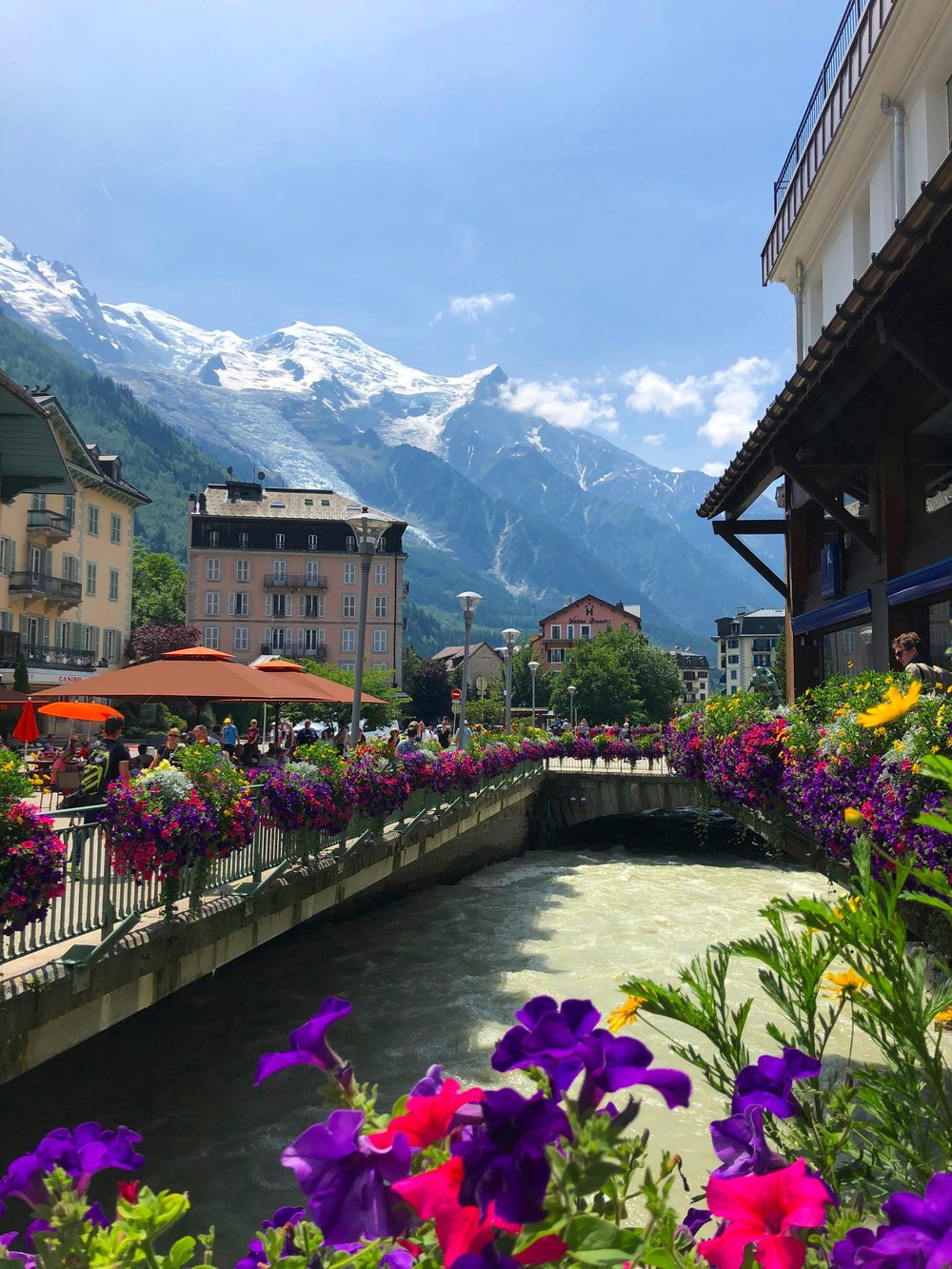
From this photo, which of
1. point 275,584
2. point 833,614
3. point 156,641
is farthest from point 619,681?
point 833,614

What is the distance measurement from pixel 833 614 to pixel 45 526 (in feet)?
114

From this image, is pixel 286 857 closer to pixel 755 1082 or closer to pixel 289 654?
pixel 755 1082

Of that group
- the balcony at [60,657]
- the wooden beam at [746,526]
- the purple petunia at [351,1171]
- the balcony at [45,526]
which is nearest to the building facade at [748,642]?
the balcony at [60,657]

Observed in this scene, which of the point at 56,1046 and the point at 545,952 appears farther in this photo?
the point at 545,952

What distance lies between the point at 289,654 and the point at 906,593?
2706 inches

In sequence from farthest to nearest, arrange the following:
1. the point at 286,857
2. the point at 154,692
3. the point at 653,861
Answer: the point at 653,861 < the point at 154,692 < the point at 286,857

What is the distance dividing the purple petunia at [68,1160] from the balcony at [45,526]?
43.1 m

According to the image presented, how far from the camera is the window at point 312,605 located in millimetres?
79000

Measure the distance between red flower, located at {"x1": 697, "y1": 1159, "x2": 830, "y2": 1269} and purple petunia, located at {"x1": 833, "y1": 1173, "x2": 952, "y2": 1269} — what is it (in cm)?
7

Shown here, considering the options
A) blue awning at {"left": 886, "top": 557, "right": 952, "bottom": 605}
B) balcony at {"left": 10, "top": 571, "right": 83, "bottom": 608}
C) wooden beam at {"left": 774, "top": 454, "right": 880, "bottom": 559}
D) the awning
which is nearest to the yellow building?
balcony at {"left": 10, "top": 571, "right": 83, "bottom": 608}

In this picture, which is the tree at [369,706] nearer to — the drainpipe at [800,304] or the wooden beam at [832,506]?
the drainpipe at [800,304]

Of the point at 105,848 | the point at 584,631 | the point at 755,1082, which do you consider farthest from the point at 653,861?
the point at 584,631

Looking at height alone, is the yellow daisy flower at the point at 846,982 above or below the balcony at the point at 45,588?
below

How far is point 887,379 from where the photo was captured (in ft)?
43.6
